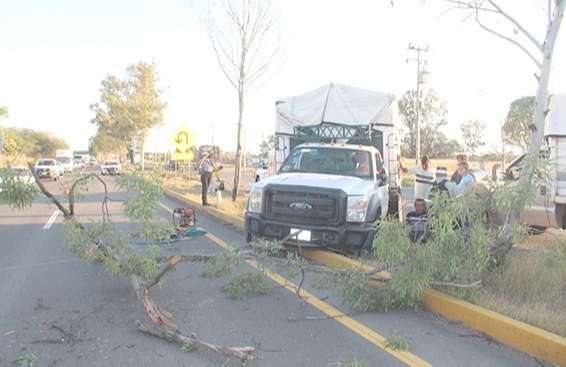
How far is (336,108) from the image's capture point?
1518cm

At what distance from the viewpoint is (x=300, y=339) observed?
18.0 ft

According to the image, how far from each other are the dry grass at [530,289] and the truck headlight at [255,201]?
3.92 metres

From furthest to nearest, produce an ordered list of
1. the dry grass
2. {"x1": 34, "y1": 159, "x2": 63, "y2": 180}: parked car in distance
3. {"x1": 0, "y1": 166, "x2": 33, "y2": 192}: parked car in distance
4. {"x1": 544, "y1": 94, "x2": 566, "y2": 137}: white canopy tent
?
{"x1": 34, "y1": 159, "x2": 63, "y2": 180}: parked car in distance → {"x1": 544, "y1": 94, "x2": 566, "y2": 137}: white canopy tent → {"x1": 0, "y1": 166, "x2": 33, "y2": 192}: parked car in distance → the dry grass

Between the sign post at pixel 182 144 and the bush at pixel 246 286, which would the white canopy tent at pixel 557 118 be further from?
the sign post at pixel 182 144

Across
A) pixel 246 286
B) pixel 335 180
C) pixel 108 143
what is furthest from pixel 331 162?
pixel 108 143

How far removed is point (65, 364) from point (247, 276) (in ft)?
9.57

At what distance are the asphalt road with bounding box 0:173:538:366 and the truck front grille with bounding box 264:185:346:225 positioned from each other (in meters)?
1.69

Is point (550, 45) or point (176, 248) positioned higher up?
point (550, 45)

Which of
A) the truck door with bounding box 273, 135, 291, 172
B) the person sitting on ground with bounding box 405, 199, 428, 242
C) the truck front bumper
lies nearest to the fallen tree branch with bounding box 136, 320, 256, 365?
the person sitting on ground with bounding box 405, 199, 428, 242

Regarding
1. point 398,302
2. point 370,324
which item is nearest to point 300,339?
point 370,324

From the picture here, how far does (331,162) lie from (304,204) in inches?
A: 77.4

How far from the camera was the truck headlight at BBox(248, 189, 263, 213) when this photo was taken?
9.61 meters

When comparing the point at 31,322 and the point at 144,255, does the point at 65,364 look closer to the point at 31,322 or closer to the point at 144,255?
the point at 31,322

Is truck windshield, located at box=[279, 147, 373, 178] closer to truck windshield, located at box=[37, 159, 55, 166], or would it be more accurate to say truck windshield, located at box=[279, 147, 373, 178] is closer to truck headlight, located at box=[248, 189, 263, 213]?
truck headlight, located at box=[248, 189, 263, 213]
